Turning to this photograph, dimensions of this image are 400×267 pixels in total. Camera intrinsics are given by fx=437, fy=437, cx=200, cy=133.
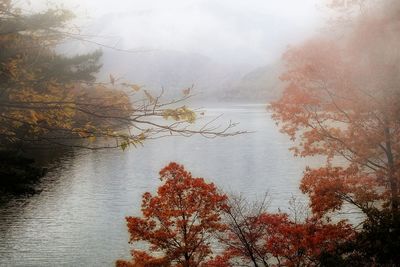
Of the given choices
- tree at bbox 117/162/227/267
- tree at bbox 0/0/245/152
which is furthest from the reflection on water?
tree at bbox 0/0/245/152

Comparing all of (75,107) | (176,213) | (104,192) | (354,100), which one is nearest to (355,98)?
(354,100)

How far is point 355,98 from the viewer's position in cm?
1477

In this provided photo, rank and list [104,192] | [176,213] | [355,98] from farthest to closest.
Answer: [104,192], [176,213], [355,98]

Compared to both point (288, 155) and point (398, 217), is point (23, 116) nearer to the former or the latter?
point (398, 217)

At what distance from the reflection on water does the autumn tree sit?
2123 cm

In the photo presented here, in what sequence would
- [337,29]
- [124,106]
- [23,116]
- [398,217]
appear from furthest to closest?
[337,29]
[398,217]
[23,116]
[124,106]

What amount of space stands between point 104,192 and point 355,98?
142ft

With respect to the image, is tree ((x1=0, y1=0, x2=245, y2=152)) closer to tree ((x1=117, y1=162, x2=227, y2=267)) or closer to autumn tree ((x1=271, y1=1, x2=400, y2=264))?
autumn tree ((x1=271, y1=1, x2=400, y2=264))

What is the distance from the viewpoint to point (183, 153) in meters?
85.2

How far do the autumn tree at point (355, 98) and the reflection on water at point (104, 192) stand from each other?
2123cm

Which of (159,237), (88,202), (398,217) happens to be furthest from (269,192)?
(398,217)

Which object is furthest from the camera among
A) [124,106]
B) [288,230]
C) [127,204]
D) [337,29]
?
[127,204]

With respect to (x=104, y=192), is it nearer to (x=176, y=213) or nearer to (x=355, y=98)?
(x=176, y=213)

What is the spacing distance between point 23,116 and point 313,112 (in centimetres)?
1261
